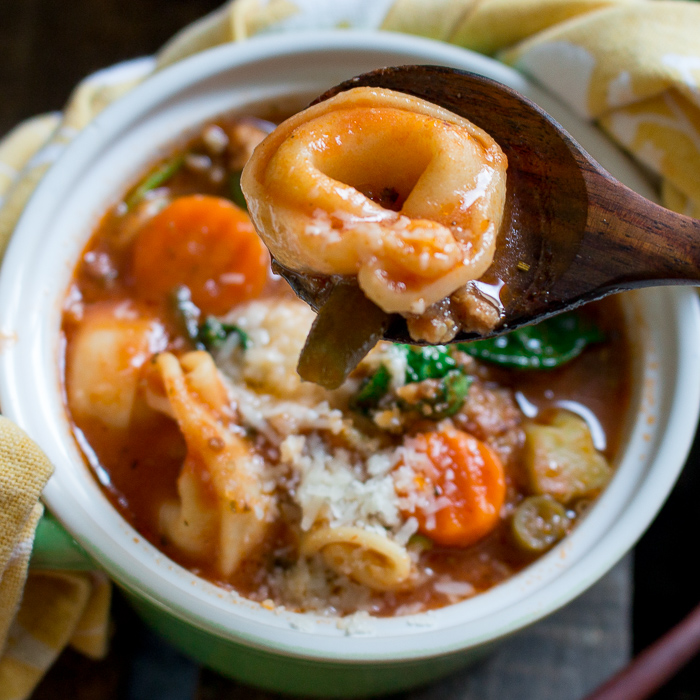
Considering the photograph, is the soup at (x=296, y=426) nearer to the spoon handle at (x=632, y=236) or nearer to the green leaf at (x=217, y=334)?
the green leaf at (x=217, y=334)

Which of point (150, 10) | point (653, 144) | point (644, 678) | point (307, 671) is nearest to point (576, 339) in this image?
point (653, 144)

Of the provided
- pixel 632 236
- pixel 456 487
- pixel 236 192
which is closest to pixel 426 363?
pixel 456 487

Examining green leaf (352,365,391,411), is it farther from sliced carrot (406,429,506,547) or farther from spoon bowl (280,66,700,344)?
spoon bowl (280,66,700,344)

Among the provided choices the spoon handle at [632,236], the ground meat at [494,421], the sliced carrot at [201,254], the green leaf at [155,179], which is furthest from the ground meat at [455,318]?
the green leaf at [155,179]

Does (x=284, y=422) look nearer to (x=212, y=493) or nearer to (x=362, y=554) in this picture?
(x=212, y=493)

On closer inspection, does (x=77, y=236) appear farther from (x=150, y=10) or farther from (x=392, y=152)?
(x=150, y=10)

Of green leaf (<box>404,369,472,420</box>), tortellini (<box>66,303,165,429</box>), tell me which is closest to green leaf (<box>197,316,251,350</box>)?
tortellini (<box>66,303,165,429</box>)
